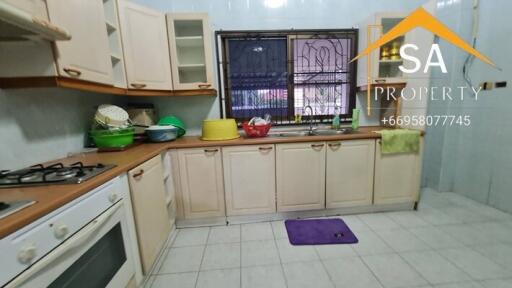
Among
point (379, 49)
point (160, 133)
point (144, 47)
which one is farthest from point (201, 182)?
point (379, 49)

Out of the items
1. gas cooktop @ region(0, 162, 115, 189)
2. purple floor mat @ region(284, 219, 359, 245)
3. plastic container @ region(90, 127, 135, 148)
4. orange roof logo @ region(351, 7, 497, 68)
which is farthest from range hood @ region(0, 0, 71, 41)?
orange roof logo @ region(351, 7, 497, 68)

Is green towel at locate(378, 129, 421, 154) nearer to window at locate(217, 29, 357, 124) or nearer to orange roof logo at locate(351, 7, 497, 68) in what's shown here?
window at locate(217, 29, 357, 124)

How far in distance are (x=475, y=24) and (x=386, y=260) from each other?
2.42 metres

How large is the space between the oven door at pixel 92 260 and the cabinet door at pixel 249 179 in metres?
0.97

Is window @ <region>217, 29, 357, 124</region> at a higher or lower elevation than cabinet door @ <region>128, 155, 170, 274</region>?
higher

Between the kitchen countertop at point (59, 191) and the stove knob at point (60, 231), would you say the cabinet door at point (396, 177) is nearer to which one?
the kitchen countertop at point (59, 191)

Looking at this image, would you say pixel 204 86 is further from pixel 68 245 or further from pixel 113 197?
pixel 68 245

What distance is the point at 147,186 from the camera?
59.4 inches

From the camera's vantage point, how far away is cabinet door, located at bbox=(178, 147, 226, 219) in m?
2.03

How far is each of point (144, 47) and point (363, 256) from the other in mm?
2413

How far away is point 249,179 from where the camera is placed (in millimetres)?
2105

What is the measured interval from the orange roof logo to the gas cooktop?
8.38 feet

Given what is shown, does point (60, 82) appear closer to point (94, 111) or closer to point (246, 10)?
point (94, 111)

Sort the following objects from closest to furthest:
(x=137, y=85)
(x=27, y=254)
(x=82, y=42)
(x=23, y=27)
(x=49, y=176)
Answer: (x=27, y=254)
(x=23, y=27)
(x=49, y=176)
(x=82, y=42)
(x=137, y=85)
